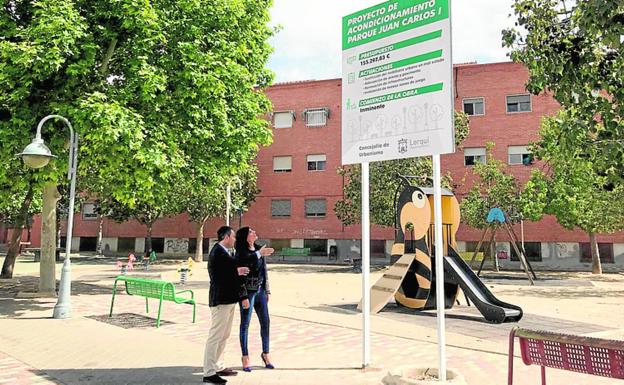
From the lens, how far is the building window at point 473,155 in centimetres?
3584

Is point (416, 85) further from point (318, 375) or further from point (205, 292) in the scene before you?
point (205, 292)

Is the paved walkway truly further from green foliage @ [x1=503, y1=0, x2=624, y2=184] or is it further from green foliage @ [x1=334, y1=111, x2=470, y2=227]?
green foliage @ [x1=334, y1=111, x2=470, y2=227]

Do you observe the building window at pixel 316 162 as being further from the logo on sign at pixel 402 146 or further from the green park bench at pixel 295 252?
the logo on sign at pixel 402 146

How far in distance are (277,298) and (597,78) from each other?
35.2 ft

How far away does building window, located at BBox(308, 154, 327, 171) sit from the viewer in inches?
1556

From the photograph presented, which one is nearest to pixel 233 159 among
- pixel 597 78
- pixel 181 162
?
pixel 181 162

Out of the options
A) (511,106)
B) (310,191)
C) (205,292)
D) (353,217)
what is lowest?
(205,292)

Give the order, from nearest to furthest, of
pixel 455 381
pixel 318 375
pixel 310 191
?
pixel 455 381 < pixel 318 375 < pixel 310 191

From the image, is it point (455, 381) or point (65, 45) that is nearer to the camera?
point (455, 381)

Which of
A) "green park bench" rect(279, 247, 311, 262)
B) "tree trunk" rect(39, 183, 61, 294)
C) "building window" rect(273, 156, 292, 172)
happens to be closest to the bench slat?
"tree trunk" rect(39, 183, 61, 294)

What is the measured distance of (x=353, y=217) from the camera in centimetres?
3134

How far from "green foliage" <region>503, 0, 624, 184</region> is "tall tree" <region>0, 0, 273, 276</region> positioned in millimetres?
8227

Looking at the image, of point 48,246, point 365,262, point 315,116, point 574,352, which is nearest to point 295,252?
point 315,116

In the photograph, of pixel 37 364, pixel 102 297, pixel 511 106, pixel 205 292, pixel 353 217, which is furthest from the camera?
pixel 511 106
